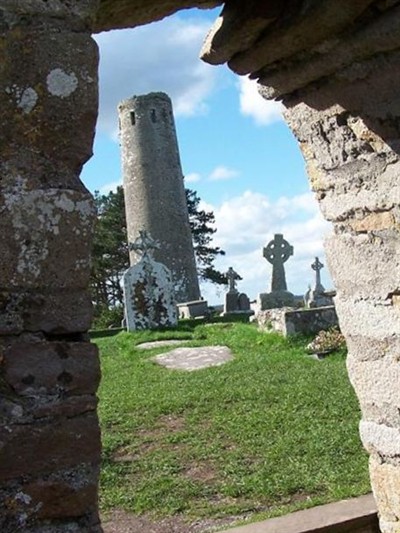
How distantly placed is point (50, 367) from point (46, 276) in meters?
0.26

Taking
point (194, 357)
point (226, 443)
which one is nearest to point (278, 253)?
point (194, 357)

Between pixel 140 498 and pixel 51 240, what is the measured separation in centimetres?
294

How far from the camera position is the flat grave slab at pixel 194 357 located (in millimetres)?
10094

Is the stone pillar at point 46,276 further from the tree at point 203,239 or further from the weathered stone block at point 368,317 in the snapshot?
the tree at point 203,239

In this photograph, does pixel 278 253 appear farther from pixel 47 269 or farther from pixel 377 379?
pixel 47 269

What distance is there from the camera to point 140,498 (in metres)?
4.49

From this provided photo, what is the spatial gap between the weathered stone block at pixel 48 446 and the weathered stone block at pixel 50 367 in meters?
0.09

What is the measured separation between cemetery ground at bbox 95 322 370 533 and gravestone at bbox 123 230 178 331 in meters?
5.83

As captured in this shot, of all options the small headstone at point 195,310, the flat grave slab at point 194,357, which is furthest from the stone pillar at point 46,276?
the small headstone at point 195,310

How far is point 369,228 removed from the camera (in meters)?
3.34

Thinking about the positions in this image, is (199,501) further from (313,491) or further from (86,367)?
(86,367)

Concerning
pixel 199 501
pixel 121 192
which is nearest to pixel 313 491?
pixel 199 501

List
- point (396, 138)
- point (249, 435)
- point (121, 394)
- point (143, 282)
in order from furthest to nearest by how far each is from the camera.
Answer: point (143, 282) < point (121, 394) < point (249, 435) < point (396, 138)

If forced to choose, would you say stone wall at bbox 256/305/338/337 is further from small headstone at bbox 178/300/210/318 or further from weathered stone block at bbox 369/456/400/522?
small headstone at bbox 178/300/210/318
